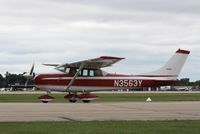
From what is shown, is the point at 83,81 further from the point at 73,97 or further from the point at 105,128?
the point at 105,128

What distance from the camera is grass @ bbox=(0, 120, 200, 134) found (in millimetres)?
12383

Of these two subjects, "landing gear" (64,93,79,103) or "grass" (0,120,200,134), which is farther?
"landing gear" (64,93,79,103)

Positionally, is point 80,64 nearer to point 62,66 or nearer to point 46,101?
point 62,66

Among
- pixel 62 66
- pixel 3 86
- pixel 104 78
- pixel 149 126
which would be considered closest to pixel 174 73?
pixel 104 78

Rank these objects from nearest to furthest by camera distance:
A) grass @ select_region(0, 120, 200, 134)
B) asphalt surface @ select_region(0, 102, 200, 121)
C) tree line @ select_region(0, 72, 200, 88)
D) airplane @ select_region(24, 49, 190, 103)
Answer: grass @ select_region(0, 120, 200, 134) → asphalt surface @ select_region(0, 102, 200, 121) → airplane @ select_region(24, 49, 190, 103) → tree line @ select_region(0, 72, 200, 88)

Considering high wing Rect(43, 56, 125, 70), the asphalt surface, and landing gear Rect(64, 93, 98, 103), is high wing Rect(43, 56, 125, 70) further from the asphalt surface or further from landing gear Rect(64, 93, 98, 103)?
the asphalt surface

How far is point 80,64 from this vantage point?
3619 centimetres

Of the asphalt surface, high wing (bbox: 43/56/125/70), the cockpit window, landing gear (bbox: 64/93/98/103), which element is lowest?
the asphalt surface

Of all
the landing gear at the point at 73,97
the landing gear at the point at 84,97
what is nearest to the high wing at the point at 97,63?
the landing gear at the point at 73,97

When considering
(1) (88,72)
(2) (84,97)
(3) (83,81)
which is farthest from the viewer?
(1) (88,72)

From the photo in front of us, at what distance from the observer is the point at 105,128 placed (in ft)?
43.2

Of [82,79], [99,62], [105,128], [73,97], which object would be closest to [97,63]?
[99,62]

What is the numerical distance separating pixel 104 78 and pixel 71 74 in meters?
2.46

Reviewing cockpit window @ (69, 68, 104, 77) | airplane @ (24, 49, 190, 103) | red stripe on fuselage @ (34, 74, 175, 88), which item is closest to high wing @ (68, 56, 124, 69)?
airplane @ (24, 49, 190, 103)
